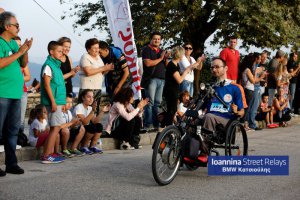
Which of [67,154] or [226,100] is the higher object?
[226,100]

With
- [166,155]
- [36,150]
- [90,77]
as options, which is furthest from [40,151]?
[166,155]

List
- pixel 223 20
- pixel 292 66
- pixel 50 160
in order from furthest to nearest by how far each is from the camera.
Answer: pixel 223 20 < pixel 292 66 < pixel 50 160

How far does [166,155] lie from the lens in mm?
6316

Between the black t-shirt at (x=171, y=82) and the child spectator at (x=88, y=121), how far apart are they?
98.9 inches

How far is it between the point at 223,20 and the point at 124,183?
1586 cm

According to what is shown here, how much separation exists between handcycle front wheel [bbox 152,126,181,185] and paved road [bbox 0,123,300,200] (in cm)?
13

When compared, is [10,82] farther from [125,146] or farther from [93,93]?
[125,146]

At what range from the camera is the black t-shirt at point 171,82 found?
1139 centimetres

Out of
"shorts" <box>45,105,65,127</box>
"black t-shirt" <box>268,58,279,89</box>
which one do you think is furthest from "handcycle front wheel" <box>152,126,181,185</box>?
"black t-shirt" <box>268,58,279,89</box>

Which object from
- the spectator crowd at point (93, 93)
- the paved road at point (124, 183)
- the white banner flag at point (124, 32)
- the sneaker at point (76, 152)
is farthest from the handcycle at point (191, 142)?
the white banner flag at point (124, 32)

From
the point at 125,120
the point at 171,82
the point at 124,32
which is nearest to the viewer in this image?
the point at 125,120

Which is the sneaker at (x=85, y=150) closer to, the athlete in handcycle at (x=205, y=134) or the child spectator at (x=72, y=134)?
the child spectator at (x=72, y=134)

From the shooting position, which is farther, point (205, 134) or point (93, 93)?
point (93, 93)

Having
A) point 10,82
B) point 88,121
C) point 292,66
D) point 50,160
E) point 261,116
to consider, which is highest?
point 292,66
